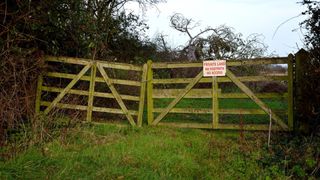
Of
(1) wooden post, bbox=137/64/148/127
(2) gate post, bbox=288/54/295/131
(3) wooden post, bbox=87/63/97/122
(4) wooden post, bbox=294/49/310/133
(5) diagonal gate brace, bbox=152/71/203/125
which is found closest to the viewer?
(4) wooden post, bbox=294/49/310/133

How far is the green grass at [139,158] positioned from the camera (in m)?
6.02

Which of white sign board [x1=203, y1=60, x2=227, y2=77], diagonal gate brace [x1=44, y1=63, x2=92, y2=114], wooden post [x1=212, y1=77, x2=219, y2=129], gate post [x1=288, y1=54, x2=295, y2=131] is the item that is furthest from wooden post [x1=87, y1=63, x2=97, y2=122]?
gate post [x1=288, y1=54, x2=295, y2=131]

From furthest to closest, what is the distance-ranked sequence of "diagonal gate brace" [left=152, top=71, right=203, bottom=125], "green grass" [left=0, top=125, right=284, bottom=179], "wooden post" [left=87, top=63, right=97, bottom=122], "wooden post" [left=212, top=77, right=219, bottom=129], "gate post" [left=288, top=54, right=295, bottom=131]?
1. "wooden post" [left=87, top=63, right=97, bottom=122]
2. "diagonal gate brace" [left=152, top=71, right=203, bottom=125]
3. "wooden post" [left=212, top=77, right=219, bottom=129]
4. "gate post" [left=288, top=54, right=295, bottom=131]
5. "green grass" [left=0, top=125, right=284, bottom=179]

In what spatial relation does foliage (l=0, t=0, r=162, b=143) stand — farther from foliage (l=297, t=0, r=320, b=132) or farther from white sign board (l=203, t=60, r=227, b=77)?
foliage (l=297, t=0, r=320, b=132)

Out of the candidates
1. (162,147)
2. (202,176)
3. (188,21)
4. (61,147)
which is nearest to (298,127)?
(162,147)

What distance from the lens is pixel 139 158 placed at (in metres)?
7.05

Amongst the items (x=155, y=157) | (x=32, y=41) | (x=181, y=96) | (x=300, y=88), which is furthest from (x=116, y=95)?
(x=300, y=88)

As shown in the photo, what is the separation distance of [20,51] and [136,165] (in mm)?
4692

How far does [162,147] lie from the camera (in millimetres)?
8102

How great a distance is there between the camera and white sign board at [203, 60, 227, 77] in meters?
10.5

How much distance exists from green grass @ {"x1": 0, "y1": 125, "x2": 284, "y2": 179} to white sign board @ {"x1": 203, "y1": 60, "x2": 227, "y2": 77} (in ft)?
5.83

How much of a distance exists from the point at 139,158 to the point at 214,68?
13.9 feet

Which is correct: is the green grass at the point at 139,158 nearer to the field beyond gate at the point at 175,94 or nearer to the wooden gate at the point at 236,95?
the wooden gate at the point at 236,95

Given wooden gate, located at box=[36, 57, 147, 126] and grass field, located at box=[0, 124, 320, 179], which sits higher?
wooden gate, located at box=[36, 57, 147, 126]
